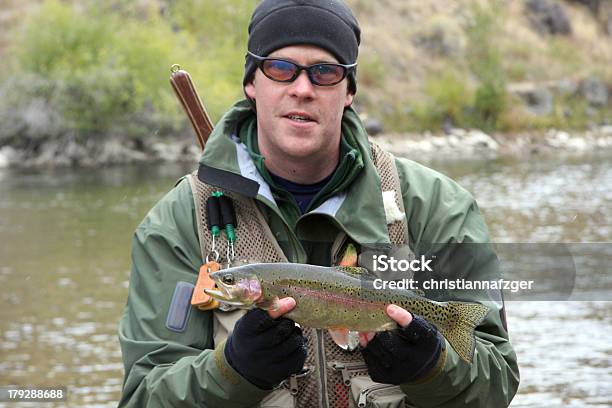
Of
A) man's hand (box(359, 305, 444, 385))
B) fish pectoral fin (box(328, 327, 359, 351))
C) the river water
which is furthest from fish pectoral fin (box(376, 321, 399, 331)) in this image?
the river water

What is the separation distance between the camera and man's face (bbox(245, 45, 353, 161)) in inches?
155

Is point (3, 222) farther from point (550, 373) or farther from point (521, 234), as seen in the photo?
point (550, 373)

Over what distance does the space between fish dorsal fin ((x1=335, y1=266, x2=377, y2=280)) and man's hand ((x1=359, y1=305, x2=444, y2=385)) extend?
0.61 ft

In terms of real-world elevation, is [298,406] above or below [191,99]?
below

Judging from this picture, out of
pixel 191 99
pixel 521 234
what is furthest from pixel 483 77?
pixel 191 99

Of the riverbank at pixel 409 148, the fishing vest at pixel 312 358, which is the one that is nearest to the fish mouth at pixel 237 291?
the fishing vest at pixel 312 358

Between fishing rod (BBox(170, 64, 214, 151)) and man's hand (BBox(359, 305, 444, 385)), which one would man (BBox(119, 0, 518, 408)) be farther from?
fishing rod (BBox(170, 64, 214, 151))

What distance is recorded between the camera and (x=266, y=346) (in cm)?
339

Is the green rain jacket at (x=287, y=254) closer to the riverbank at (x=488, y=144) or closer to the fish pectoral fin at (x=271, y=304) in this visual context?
the fish pectoral fin at (x=271, y=304)

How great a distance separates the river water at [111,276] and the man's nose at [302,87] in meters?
6.50

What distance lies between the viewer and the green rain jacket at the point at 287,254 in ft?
12.2

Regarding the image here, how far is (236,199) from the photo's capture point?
4012 millimetres

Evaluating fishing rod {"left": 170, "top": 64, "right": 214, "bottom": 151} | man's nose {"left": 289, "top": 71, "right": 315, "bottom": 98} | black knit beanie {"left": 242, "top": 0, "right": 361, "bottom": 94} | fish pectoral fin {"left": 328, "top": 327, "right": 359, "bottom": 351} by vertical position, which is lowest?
fish pectoral fin {"left": 328, "top": 327, "right": 359, "bottom": 351}

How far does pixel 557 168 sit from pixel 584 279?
73.3 ft
